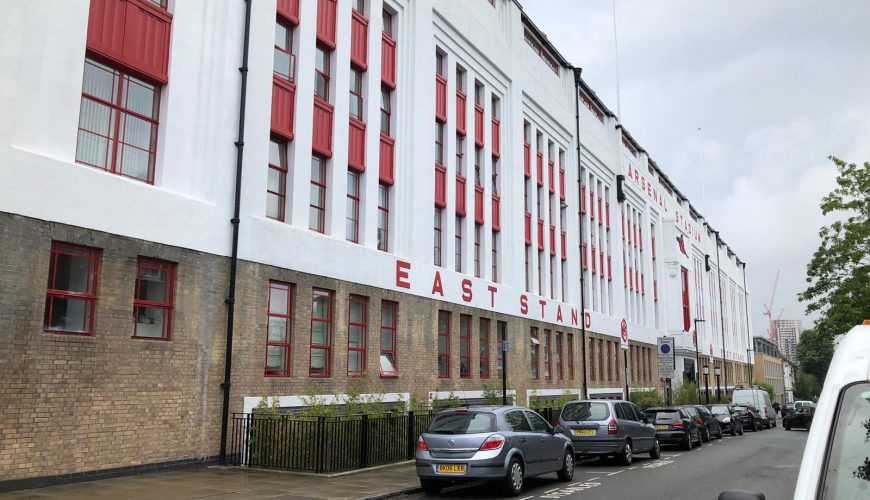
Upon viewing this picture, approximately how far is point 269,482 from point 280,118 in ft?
29.9

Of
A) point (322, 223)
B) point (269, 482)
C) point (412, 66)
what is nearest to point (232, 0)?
point (322, 223)

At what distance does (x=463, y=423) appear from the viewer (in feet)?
43.2

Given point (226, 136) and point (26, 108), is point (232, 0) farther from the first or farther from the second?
point (26, 108)

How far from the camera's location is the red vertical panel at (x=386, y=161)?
22656mm

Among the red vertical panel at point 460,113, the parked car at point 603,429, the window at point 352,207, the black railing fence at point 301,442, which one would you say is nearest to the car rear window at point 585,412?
the parked car at point 603,429

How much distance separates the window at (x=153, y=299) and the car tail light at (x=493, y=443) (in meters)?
6.76

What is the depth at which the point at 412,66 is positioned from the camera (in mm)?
24312

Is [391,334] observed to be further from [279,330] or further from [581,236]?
[581,236]

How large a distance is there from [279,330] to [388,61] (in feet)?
33.1

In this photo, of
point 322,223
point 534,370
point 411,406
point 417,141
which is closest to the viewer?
point 322,223

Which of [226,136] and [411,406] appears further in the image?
[411,406]

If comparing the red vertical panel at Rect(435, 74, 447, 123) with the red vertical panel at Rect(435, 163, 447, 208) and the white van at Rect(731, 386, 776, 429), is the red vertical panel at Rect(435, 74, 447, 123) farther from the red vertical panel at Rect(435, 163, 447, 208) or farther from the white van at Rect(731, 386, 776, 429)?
the white van at Rect(731, 386, 776, 429)

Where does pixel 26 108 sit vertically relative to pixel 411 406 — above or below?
above

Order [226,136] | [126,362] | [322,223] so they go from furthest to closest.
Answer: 1. [322,223]
2. [226,136]
3. [126,362]
